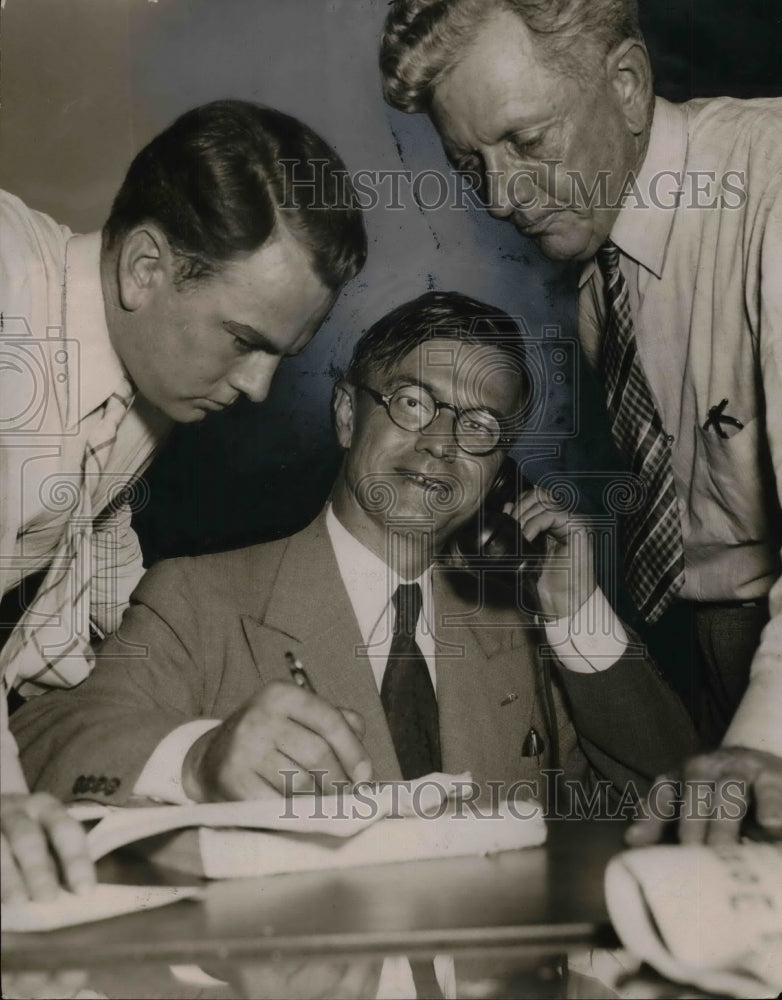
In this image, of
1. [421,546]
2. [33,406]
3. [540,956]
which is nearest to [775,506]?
[421,546]

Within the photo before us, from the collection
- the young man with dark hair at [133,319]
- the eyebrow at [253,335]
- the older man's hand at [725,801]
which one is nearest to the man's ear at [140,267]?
the young man with dark hair at [133,319]

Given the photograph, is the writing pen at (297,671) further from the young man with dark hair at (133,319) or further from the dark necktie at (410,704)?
the young man with dark hair at (133,319)

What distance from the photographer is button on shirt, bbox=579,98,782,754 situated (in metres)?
1.94

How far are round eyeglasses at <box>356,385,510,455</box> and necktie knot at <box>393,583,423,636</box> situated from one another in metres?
0.25

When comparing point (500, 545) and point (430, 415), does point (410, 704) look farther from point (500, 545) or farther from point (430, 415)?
point (430, 415)

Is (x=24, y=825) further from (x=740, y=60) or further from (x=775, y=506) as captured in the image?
(x=740, y=60)

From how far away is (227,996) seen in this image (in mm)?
1316

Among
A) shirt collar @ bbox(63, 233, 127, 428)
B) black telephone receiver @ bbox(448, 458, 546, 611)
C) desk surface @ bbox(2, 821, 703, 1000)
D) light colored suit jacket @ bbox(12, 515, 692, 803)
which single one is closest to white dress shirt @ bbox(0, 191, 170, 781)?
shirt collar @ bbox(63, 233, 127, 428)

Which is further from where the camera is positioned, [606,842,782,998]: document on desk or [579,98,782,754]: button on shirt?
[579,98,782,754]: button on shirt

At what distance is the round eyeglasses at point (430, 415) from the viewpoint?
1981 millimetres

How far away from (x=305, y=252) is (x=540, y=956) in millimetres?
1149

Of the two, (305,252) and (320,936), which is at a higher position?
(305,252)

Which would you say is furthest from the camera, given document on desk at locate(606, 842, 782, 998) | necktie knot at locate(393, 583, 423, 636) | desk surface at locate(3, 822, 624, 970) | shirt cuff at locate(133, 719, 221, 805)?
necktie knot at locate(393, 583, 423, 636)

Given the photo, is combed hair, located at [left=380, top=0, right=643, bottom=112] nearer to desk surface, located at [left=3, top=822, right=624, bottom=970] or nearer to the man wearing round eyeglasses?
the man wearing round eyeglasses
